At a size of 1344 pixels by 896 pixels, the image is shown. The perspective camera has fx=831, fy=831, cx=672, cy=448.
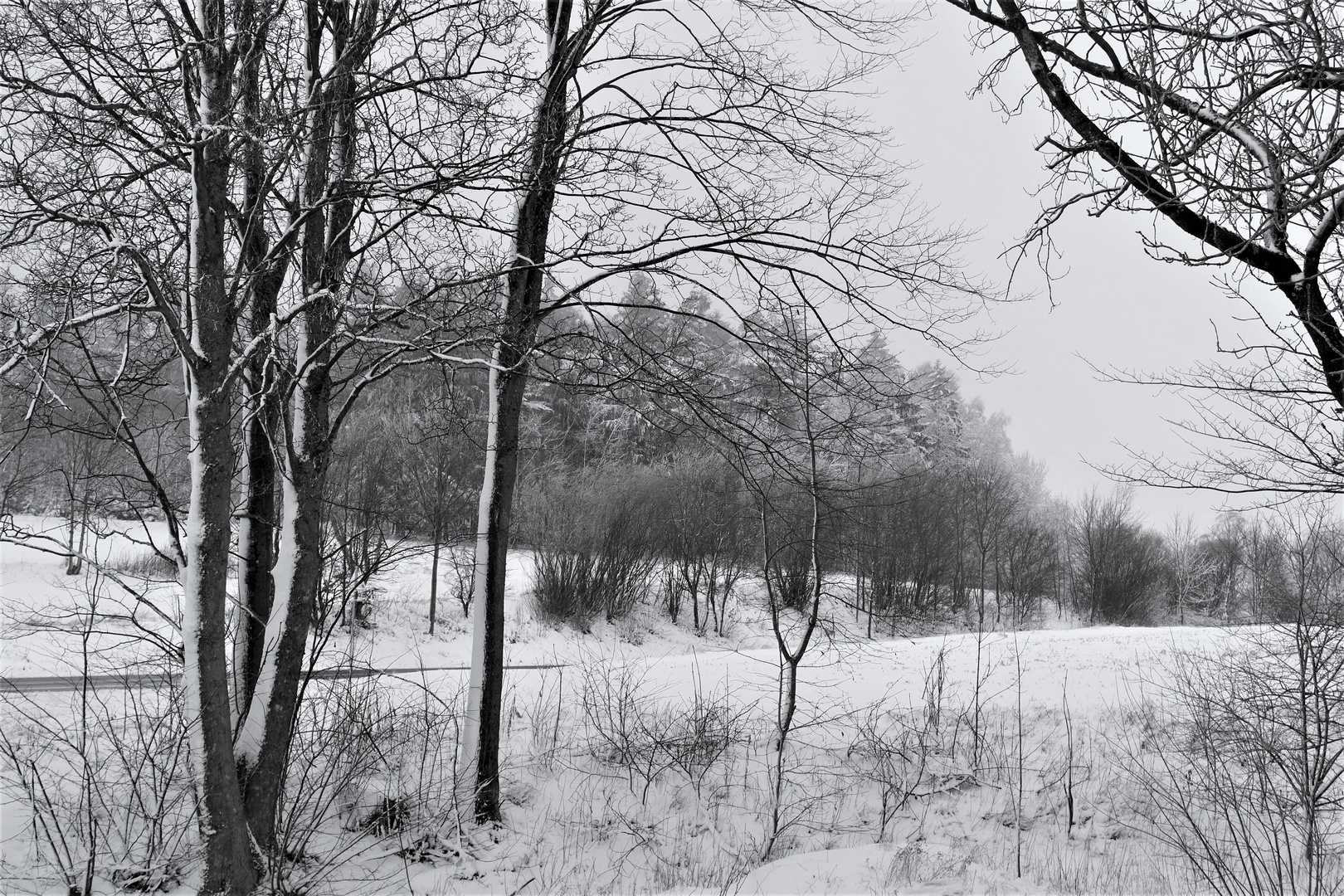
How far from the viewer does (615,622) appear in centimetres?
2238

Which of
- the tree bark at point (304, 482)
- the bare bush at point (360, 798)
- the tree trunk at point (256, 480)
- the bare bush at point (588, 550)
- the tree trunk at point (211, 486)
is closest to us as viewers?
the tree trunk at point (211, 486)

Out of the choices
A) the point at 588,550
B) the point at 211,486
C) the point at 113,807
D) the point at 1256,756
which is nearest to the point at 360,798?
the point at 113,807

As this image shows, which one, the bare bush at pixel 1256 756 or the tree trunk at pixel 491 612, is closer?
the bare bush at pixel 1256 756

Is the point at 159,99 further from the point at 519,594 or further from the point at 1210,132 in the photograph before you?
the point at 519,594

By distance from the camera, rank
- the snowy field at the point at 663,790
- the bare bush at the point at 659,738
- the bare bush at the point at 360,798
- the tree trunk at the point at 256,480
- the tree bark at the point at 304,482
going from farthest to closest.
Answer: the bare bush at the point at 659,738 → the snowy field at the point at 663,790 → the bare bush at the point at 360,798 → the tree trunk at the point at 256,480 → the tree bark at the point at 304,482

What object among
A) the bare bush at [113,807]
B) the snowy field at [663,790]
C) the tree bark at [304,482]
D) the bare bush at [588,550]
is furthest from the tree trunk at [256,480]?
the bare bush at [588,550]

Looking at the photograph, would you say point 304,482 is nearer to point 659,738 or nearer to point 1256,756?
point 659,738

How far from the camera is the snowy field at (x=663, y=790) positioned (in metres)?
6.19

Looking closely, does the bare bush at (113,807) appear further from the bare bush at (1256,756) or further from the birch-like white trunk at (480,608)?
the bare bush at (1256,756)

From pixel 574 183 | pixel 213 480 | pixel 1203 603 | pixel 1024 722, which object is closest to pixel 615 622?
pixel 1024 722

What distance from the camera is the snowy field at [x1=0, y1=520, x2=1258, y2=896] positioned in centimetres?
619

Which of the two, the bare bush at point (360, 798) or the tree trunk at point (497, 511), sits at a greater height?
the tree trunk at point (497, 511)

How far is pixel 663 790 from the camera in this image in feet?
28.4

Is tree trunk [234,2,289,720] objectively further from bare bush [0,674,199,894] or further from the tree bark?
bare bush [0,674,199,894]
